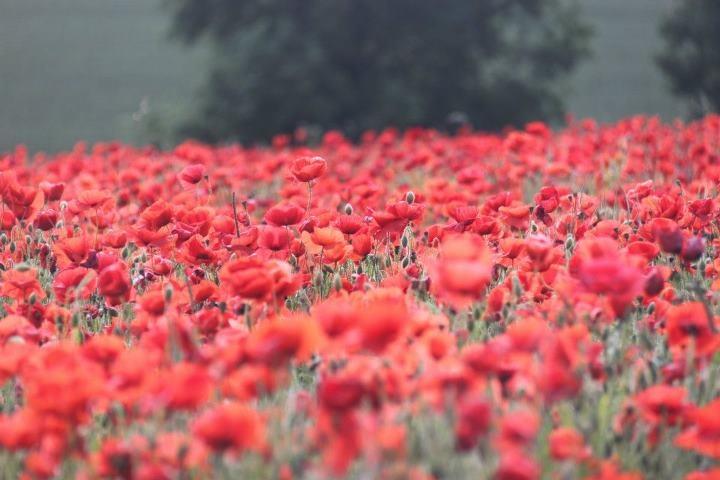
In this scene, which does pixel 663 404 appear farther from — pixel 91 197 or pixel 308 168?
pixel 91 197

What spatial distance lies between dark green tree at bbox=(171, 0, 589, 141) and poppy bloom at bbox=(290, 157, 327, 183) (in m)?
9.33

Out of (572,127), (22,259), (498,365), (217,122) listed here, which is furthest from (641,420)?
(217,122)

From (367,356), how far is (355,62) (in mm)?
11421

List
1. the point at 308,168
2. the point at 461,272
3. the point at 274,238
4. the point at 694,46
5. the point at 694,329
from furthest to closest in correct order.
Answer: the point at 694,46 < the point at 308,168 < the point at 274,238 < the point at 694,329 < the point at 461,272

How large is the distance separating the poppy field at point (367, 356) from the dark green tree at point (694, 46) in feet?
41.8

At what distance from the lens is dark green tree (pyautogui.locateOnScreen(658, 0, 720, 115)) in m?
15.0

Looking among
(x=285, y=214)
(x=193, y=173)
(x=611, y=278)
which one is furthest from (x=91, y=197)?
(x=611, y=278)

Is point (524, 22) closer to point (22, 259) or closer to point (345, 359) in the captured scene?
point (22, 259)

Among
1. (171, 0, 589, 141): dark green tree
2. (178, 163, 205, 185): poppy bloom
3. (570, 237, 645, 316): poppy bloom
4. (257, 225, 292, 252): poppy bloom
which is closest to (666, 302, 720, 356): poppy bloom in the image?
(570, 237, 645, 316): poppy bloom

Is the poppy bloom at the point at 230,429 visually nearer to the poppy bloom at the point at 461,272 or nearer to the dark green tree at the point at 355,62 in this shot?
the poppy bloom at the point at 461,272

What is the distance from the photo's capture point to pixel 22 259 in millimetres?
3262

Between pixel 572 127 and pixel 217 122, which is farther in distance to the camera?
pixel 217 122

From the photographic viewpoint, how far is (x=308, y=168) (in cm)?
295

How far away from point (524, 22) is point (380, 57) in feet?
6.76
